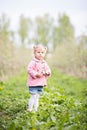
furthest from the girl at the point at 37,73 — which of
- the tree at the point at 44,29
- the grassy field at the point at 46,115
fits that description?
the tree at the point at 44,29

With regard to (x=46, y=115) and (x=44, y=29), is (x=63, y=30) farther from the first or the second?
(x=46, y=115)

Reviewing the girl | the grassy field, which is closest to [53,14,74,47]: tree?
the grassy field

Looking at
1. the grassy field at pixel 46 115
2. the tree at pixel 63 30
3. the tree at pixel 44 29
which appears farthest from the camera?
the tree at pixel 44 29

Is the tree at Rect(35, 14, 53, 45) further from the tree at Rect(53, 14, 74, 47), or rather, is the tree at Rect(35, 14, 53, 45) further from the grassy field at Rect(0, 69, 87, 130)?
the grassy field at Rect(0, 69, 87, 130)

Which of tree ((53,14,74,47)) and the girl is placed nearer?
the girl

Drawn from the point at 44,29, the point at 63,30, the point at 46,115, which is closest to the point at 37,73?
the point at 46,115

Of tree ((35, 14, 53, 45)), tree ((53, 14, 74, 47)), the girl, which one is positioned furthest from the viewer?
tree ((35, 14, 53, 45))

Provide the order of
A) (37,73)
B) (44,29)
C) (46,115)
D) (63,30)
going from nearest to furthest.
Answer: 1. (46,115)
2. (37,73)
3. (63,30)
4. (44,29)

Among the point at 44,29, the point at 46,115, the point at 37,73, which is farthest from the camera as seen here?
the point at 44,29

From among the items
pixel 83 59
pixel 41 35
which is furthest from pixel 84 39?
pixel 41 35

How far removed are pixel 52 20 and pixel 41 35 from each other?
649cm

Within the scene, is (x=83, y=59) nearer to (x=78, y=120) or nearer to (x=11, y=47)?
(x=11, y=47)

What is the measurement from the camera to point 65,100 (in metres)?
9.98

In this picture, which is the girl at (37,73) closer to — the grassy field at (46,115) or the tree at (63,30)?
the grassy field at (46,115)
